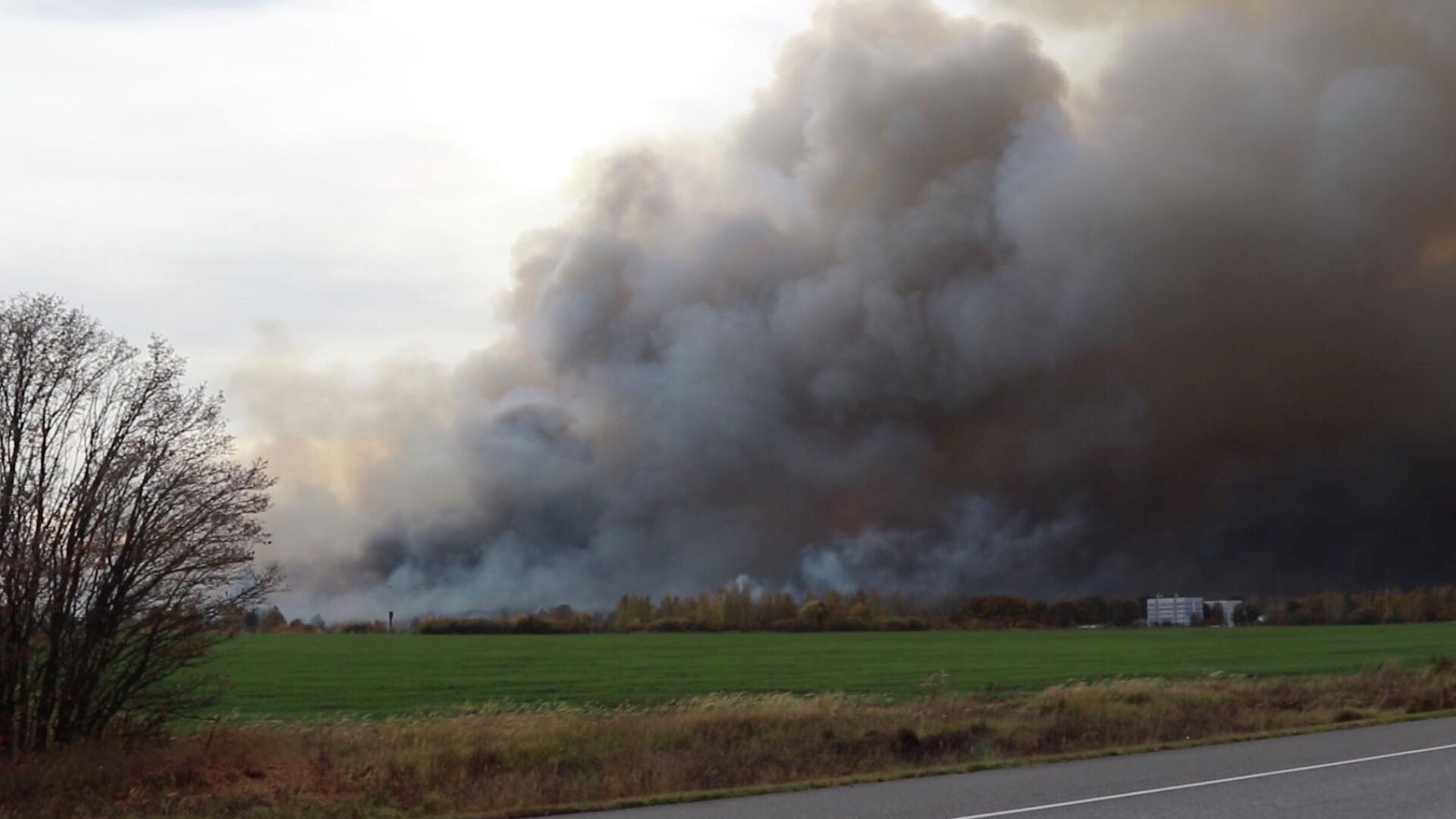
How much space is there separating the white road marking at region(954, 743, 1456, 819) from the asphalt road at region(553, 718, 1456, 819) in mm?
10

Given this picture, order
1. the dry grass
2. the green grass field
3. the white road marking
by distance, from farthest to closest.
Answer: the green grass field
the dry grass
the white road marking

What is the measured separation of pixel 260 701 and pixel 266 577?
84.4 feet

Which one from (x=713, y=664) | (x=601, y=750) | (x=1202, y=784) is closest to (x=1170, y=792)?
(x=1202, y=784)

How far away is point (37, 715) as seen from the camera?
18.4 meters

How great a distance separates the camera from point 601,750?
21.2 meters

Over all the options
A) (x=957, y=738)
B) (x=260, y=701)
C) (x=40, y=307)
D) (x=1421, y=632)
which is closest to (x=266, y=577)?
(x=40, y=307)

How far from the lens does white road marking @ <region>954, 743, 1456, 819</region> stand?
41.1ft

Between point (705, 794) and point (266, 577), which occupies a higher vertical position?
point (266, 577)

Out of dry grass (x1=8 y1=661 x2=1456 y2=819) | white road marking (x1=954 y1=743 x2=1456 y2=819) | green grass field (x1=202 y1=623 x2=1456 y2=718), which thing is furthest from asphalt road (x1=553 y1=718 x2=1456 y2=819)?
green grass field (x1=202 y1=623 x2=1456 y2=718)

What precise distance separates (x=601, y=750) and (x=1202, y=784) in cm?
1027

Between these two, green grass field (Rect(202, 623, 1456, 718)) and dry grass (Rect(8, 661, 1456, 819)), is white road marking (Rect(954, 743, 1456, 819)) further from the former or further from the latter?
green grass field (Rect(202, 623, 1456, 718))

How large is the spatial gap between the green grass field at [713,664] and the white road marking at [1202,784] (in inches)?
573

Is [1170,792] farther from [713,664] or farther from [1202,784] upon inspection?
[713,664]

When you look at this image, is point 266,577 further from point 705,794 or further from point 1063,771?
point 1063,771
